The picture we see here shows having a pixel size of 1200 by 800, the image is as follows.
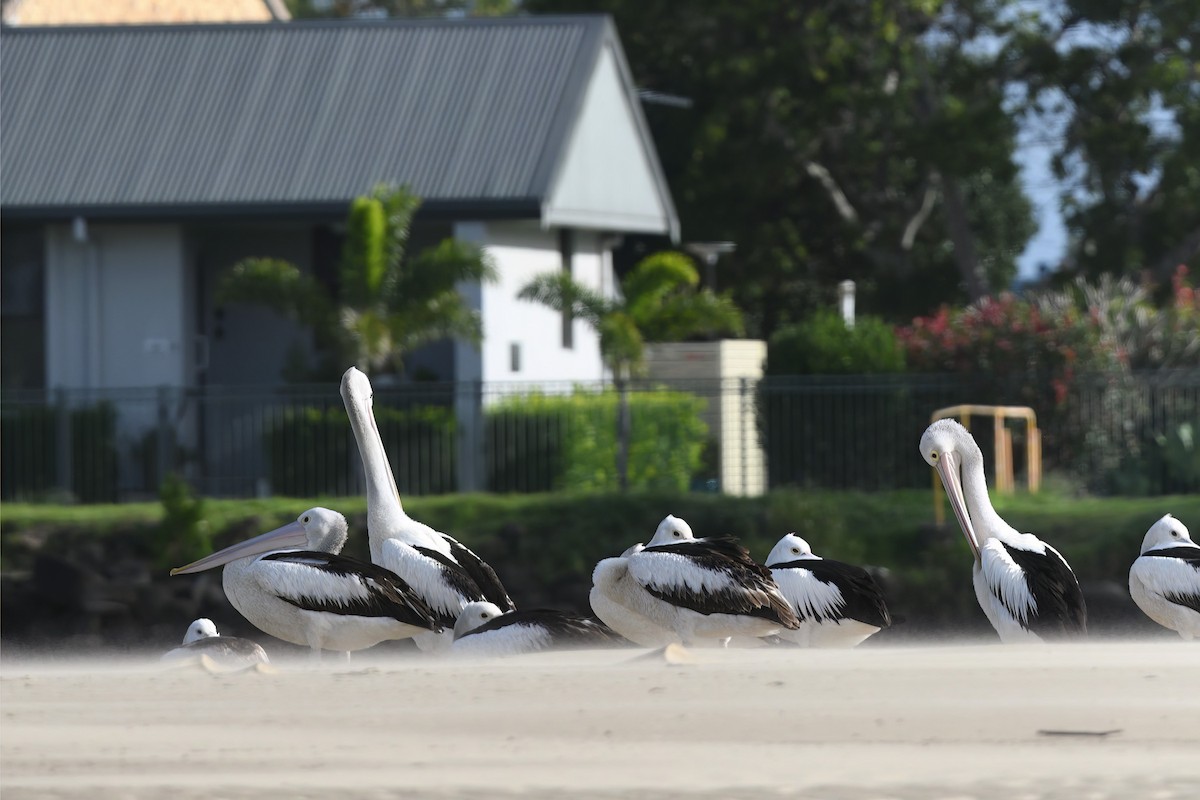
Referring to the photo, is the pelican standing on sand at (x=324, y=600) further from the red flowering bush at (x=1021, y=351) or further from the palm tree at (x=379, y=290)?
the red flowering bush at (x=1021, y=351)

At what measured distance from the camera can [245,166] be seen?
28297 millimetres

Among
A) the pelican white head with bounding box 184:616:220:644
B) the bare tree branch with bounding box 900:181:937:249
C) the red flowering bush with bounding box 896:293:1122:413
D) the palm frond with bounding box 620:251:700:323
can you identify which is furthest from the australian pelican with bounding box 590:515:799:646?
the bare tree branch with bounding box 900:181:937:249

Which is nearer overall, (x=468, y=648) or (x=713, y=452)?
(x=468, y=648)

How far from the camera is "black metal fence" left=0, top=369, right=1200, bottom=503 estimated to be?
2461cm

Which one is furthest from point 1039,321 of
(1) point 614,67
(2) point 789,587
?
(2) point 789,587

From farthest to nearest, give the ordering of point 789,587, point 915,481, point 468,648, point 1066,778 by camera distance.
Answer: point 915,481 < point 789,587 < point 468,648 < point 1066,778

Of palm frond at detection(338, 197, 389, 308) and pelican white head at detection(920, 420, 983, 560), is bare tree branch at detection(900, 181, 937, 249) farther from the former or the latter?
pelican white head at detection(920, 420, 983, 560)

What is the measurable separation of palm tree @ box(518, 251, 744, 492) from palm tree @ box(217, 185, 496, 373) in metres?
2.33

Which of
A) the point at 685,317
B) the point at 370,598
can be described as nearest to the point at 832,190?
the point at 685,317

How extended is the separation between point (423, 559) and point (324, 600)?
0.68 metres

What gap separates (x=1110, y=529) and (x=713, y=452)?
7.39 meters

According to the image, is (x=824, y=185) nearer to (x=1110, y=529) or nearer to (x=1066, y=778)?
(x=1110, y=529)

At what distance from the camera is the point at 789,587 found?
43.9ft

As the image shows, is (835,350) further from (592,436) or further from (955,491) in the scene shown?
(955,491)
